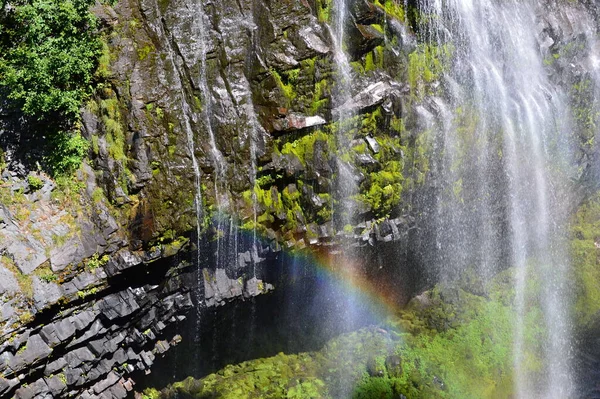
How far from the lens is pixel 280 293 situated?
16328 mm

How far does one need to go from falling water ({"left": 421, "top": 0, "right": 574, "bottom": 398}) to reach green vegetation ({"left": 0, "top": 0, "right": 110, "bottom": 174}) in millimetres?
9729

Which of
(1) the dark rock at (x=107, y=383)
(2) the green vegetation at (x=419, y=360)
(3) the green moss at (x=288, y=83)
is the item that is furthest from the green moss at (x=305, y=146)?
(1) the dark rock at (x=107, y=383)

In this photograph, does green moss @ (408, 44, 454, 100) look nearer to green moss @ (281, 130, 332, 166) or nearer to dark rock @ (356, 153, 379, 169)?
dark rock @ (356, 153, 379, 169)

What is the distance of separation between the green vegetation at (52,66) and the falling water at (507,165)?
383 inches

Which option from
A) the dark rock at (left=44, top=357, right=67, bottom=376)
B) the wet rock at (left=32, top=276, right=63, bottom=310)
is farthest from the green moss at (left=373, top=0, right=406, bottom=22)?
the dark rock at (left=44, top=357, right=67, bottom=376)

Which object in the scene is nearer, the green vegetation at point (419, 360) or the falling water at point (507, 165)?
the green vegetation at point (419, 360)

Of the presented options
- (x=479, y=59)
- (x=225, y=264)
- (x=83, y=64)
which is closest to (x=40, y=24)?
(x=83, y=64)

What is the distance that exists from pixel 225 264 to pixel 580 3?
1682 centimetres

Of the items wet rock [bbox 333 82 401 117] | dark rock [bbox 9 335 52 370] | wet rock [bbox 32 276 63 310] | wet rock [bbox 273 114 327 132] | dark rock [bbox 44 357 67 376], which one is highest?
wet rock [bbox 333 82 401 117]

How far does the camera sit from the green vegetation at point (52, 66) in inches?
468

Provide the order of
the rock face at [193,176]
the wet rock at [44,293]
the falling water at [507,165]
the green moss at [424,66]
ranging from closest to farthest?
the wet rock at [44,293] < the rock face at [193,176] < the green moss at [424,66] < the falling water at [507,165]

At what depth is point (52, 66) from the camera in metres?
12.1

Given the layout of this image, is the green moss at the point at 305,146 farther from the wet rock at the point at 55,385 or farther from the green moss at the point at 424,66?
the wet rock at the point at 55,385

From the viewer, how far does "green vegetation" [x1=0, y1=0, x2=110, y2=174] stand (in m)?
11.9
